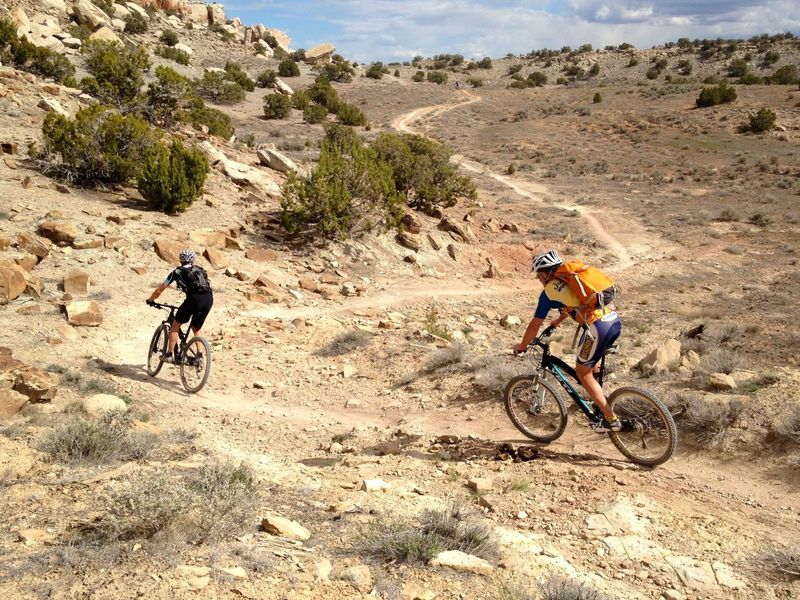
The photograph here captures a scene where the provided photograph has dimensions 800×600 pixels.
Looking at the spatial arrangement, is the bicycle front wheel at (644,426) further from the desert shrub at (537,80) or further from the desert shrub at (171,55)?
the desert shrub at (537,80)

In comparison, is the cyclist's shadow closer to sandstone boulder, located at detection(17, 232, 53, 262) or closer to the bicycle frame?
sandstone boulder, located at detection(17, 232, 53, 262)

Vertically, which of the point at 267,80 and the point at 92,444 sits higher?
the point at 267,80

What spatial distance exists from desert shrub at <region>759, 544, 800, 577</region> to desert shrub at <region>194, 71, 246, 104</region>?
→ 1541 inches

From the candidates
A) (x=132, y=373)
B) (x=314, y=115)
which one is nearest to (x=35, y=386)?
(x=132, y=373)

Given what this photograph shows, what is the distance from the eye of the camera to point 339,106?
39.8m

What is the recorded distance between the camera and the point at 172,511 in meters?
3.82

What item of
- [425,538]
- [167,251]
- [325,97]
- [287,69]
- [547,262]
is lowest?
[425,538]

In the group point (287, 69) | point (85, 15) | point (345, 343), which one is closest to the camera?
point (345, 343)

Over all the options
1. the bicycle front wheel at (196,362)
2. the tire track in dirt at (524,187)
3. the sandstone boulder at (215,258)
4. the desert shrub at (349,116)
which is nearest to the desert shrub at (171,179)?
the sandstone boulder at (215,258)

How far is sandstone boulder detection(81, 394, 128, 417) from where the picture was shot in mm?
6583

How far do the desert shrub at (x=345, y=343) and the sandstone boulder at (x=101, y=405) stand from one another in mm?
3730

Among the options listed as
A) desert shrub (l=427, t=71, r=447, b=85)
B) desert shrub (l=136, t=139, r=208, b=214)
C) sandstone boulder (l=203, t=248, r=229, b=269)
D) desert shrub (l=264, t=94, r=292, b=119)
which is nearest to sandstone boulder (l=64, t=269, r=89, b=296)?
sandstone boulder (l=203, t=248, r=229, b=269)

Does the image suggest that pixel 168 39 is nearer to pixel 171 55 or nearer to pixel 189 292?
pixel 171 55

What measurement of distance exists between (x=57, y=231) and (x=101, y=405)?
22.2ft
